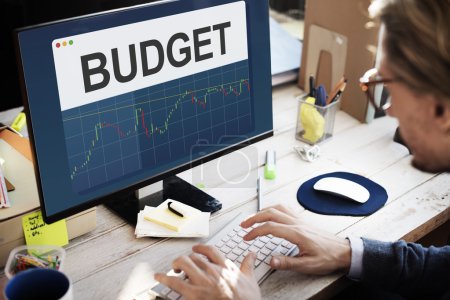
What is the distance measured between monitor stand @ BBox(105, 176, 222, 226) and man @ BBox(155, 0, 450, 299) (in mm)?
160

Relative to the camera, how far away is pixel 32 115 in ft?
3.43

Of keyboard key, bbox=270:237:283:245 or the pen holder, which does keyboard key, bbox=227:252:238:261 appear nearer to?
keyboard key, bbox=270:237:283:245

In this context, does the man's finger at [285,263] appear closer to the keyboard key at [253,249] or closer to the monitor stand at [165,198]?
the keyboard key at [253,249]

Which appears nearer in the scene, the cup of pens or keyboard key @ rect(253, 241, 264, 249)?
keyboard key @ rect(253, 241, 264, 249)

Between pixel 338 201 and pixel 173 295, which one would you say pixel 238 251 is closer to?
pixel 173 295

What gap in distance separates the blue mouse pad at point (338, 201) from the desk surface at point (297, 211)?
2 cm

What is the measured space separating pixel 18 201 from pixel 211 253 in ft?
1.36

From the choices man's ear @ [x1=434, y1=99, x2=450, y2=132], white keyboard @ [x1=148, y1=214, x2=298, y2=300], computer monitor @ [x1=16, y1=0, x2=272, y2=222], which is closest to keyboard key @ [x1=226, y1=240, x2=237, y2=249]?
white keyboard @ [x1=148, y1=214, x2=298, y2=300]

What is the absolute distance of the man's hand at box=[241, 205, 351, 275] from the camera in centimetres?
112

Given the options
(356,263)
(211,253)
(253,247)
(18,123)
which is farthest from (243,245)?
(18,123)

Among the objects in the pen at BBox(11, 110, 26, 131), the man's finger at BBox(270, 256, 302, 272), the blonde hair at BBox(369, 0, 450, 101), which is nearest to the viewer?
the blonde hair at BBox(369, 0, 450, 101)

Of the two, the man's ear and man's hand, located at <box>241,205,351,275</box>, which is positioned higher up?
the man's ear

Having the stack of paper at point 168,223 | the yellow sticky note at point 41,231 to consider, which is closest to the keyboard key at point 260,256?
the stack of paper at point 168,223

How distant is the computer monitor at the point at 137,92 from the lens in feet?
3.51
